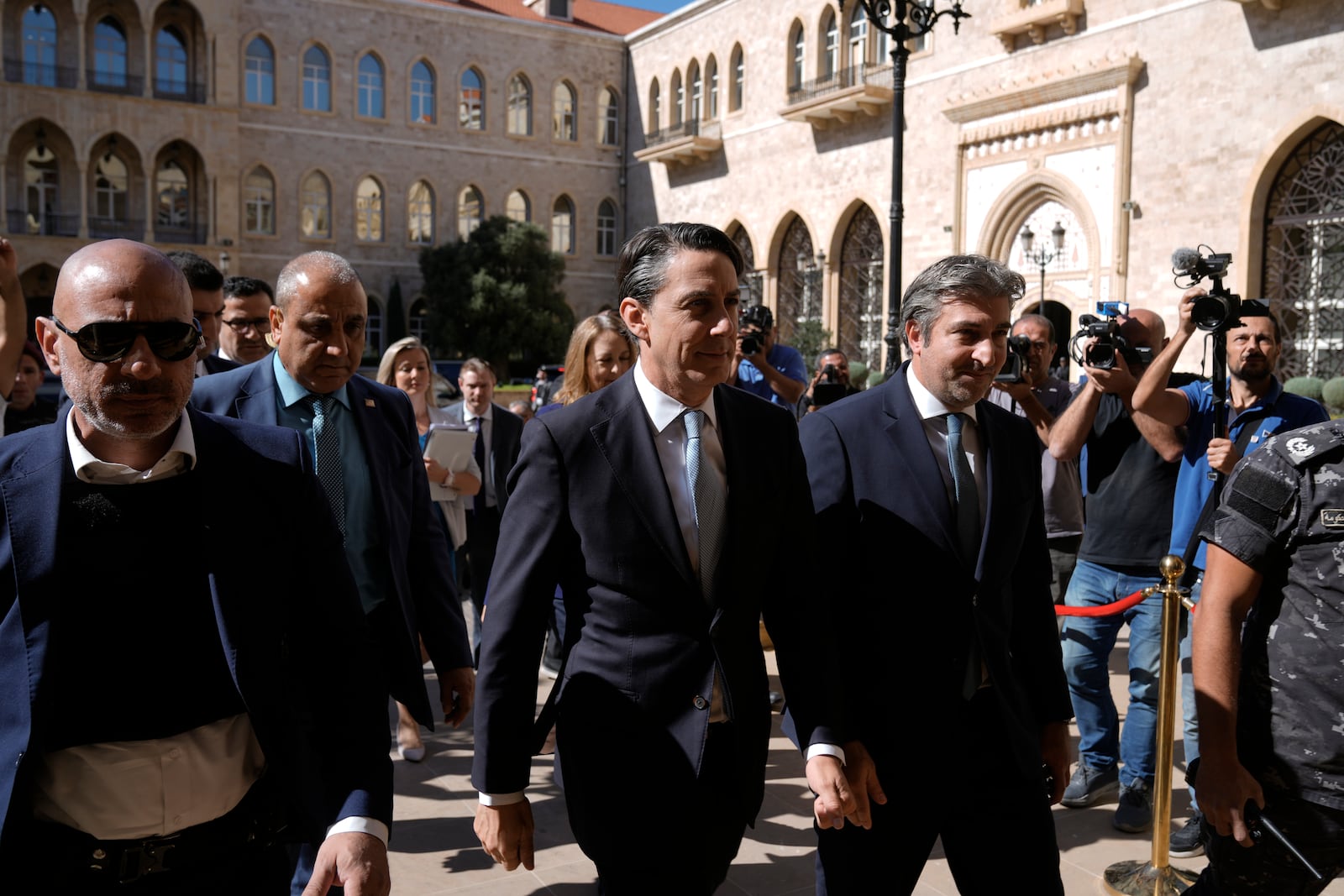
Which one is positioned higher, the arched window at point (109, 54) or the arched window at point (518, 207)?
the arched window at point (109, 54)

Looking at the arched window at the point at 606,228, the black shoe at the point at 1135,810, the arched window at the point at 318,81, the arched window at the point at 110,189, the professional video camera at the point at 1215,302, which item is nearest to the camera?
the professional video camera at the point at 1215,302

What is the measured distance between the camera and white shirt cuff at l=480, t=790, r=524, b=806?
2369 millimetres

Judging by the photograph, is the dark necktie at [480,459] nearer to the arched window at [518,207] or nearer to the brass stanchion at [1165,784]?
the brass stanchion at [1165,784]

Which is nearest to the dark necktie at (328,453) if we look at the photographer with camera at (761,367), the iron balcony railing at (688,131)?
the photographer with camera at (761,367)

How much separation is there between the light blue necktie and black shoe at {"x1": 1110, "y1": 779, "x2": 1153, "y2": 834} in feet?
9.74

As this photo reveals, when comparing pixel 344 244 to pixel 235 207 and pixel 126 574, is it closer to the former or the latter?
pixel 235 207

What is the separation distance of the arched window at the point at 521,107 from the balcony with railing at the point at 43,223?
1354 centimetres

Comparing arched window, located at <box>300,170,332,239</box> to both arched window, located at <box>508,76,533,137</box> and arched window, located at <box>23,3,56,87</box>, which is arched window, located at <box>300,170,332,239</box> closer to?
arched window, located at <box>508,76,533,137</box>

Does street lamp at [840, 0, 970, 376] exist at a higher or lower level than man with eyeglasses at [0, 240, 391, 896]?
higher

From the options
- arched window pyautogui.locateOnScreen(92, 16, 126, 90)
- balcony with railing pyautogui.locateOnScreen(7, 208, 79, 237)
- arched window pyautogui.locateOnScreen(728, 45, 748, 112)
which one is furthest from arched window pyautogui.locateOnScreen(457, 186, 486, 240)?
balcony with railing pyautogui.locateOnScreen(7, 208, 79, 237)

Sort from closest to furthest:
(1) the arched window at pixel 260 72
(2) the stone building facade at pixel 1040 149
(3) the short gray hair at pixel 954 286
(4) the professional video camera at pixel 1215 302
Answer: (3) the short gray hair at pixel 954 286 → (4) the professional video camera at pixel 1215 302 → (2) the stone building facade at pixel 1040 149 → (1) the arched window at pixel 260 72

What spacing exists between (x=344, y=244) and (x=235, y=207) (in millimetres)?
3304

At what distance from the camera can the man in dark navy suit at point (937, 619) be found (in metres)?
2.71

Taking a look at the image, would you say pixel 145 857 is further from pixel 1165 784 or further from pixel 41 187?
pixel 41 187
